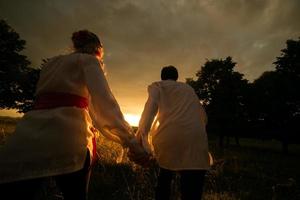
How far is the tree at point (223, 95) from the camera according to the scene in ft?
119

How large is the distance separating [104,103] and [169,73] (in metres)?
2.17

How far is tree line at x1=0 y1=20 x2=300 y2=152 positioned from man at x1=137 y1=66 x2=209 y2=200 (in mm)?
30312

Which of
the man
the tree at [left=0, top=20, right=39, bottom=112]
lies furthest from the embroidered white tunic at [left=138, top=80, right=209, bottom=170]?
the tree at [left=0, top=20, right=39, bottom=112]

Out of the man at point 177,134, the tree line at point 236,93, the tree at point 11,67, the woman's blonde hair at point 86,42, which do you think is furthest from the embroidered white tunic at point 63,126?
the tree at point 11,67

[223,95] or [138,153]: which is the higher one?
[223,95]

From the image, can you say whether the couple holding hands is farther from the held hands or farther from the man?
the man

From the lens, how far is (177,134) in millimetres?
3936

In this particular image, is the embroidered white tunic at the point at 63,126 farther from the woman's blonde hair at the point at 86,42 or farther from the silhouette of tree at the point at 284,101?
the silhouette of tree at the point at 284,101

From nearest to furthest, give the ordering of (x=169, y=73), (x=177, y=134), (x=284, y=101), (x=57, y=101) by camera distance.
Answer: (x=57, y=101), (x=177, y=134), (x=169, y=73), (x=284, y=101)

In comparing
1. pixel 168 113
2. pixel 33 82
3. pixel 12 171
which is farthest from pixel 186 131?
pixel 33 82

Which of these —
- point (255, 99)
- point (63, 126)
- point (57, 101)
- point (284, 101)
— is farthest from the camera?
point (255, 99)

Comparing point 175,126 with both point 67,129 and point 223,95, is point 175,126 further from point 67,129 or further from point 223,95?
point 223,95

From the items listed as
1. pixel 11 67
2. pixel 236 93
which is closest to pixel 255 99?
pixel 236 93

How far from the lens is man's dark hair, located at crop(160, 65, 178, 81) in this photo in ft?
14.7
